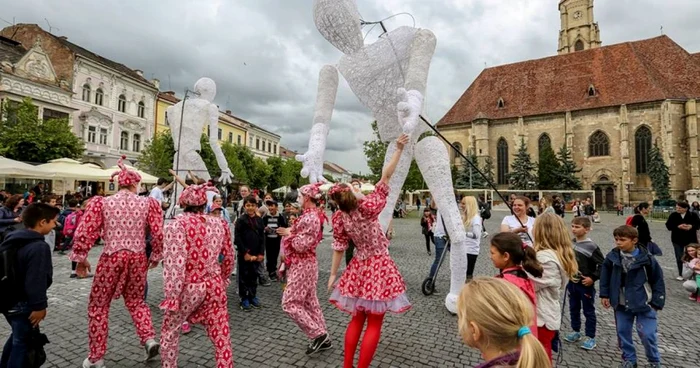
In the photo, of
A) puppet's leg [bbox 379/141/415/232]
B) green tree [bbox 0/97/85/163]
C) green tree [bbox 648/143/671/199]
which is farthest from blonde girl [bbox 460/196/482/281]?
green tree [bbox 648/143/671/199]

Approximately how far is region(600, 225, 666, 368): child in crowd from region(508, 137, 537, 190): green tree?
35.2 metres

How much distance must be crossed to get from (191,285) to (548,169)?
121 feet

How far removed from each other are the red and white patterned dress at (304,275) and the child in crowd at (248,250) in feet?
4.07

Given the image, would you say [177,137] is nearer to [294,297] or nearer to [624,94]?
[294,297]

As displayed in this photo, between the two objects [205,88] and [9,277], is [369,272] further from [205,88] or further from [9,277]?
[205,88]

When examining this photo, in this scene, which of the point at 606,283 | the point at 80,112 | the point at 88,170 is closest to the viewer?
the point at 606,283

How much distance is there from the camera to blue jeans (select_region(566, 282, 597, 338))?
11.2 ft

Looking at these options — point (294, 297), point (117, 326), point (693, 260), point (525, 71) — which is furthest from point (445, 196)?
point (525, 71)

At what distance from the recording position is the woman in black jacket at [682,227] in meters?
6.38

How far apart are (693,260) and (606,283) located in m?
3.89

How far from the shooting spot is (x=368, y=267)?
106 inches

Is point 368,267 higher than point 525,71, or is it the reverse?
point 525,71

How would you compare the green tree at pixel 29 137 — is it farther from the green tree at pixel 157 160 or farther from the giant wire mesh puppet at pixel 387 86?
the giant wire mesh puppet at pixel 387 86

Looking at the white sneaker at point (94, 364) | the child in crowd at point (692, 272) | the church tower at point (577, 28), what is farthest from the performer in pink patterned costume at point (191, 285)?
the church tower at point (577, 28)
